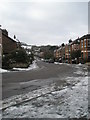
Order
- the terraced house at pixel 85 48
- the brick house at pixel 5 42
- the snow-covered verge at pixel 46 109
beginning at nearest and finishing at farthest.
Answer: the snow-covered verge at pixel 46 109, the brick house at pixel 5 42, the terraced house at pixel 85 48

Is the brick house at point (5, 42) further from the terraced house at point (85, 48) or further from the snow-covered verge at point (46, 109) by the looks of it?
the snow-covered verge at point (46, 109)

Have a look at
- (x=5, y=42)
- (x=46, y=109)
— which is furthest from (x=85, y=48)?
(x=46, y=109)

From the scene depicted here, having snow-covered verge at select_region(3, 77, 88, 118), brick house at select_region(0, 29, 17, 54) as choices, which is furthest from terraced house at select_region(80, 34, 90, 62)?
snow-covered verge at select_region(3, 77, 88, 118)

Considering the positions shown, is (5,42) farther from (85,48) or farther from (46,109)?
(46,109)

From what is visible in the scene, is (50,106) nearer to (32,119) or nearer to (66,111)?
(66,111)

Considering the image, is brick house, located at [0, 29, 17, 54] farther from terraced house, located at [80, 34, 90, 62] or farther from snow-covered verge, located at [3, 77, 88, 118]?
snow-covered verge, located at [3, 77, 88, 118]

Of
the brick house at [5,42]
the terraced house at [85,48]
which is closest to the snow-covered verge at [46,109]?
the brick house at [5,42]

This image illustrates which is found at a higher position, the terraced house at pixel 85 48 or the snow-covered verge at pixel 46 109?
the terraced house at pixel 85 48

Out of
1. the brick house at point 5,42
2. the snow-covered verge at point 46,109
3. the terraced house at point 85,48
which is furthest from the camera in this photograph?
the terraced house at point 85,48

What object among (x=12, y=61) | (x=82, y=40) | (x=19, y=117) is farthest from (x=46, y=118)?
(x=82, y=40)

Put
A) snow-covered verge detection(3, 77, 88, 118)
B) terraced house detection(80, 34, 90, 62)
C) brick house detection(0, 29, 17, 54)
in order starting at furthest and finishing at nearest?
terraced house detection(80, 34, 90, 62)
brick house detection(0, 29, 17, 54)
snow-covered verge detection(3, 77, 88, 118)

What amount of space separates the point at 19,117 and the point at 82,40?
52036mm

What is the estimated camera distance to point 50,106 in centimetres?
495

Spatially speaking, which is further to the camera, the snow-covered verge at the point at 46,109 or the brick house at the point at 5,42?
the brick house at the point at 5,42
